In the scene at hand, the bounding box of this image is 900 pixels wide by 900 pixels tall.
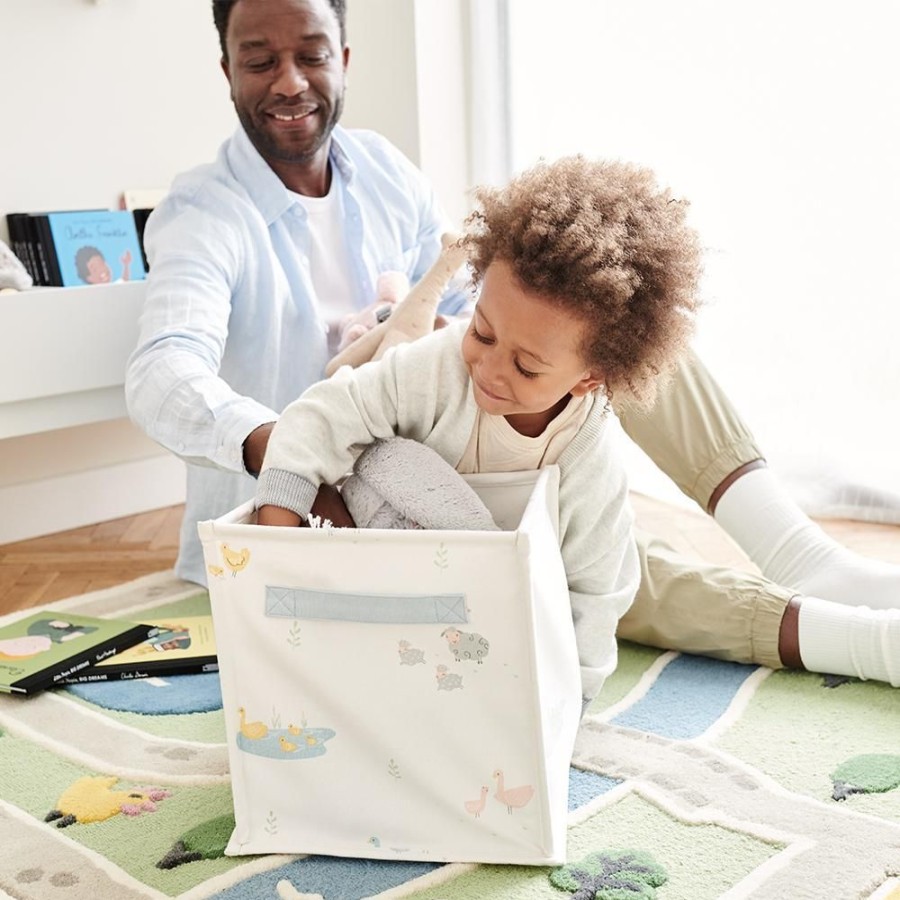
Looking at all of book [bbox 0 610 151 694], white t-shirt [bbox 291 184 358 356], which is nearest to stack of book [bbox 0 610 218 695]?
book [bbox 0 610 151 694]

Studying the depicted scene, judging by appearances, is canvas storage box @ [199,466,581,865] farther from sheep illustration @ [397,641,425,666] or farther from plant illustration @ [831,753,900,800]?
plant illustration @ [831,753,900,800]

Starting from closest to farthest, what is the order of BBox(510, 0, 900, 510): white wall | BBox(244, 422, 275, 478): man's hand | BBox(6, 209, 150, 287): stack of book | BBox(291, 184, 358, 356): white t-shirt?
BBox(244, 422, 275, 478): man's hand → BBox(291, 184, 358, 356): white t-shirt → BBox(510, 0, 900, 510): white wall → BBox(6, 209, 150, 287): stack of book

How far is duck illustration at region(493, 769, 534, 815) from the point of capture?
1.13 metres

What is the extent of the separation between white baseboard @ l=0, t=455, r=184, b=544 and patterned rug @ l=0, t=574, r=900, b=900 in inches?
40.4

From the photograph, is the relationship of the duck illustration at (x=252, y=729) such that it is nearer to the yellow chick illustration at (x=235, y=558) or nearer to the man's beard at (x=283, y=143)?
the yellow chick illustration at (x=235, y=558)

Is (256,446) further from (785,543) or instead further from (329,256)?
(785,543)

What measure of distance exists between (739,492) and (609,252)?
69 cm

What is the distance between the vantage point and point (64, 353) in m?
2.22

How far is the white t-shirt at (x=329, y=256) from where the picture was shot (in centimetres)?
193

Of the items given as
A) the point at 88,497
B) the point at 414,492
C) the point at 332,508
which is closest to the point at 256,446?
the point at 332,508

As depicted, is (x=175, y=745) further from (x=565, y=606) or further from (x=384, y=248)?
(x=384, y=248)

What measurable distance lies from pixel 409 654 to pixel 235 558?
0.18 meters

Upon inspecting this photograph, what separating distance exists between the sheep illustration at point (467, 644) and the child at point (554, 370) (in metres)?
0.23

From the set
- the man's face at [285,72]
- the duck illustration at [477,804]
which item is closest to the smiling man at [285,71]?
the man's face at [285,72]
